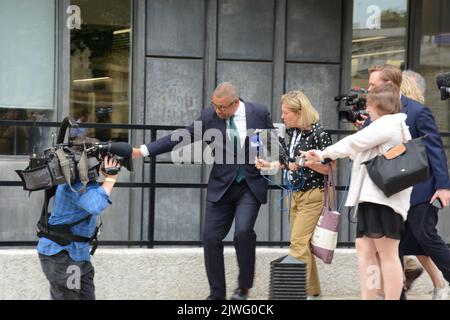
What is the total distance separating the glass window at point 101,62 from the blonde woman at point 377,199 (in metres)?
4.31

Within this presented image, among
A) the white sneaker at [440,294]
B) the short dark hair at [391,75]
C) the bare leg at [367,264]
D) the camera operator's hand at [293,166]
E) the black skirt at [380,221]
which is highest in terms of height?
the short dark hair at [391,75]

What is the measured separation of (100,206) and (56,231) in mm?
384

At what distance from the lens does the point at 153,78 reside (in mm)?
10062

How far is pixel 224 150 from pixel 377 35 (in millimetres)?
4108

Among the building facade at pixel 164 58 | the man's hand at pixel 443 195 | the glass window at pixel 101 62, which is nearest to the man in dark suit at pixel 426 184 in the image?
the man's hand at pixel 443 195

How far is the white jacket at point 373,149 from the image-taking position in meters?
6.14

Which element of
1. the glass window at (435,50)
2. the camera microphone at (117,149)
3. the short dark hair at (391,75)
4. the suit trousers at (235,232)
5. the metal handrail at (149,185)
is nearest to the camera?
the camera microphone at (117,149)

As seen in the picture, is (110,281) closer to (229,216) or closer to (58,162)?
(229,216)

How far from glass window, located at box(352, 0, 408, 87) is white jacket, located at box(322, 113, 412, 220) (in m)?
4.44

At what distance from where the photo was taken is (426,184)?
675 centimetres

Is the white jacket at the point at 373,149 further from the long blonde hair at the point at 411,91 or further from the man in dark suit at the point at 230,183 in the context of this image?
the man in dark suit at the point at 230,183

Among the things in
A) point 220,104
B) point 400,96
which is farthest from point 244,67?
point 400,96

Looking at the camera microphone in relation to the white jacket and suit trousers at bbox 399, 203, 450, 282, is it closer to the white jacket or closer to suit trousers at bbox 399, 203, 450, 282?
the white jacket

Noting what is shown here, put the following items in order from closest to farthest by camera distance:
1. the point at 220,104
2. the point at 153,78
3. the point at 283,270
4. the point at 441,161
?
the point at 283,270, the point at 441,161, the point at 220,104, the point at 153,78
